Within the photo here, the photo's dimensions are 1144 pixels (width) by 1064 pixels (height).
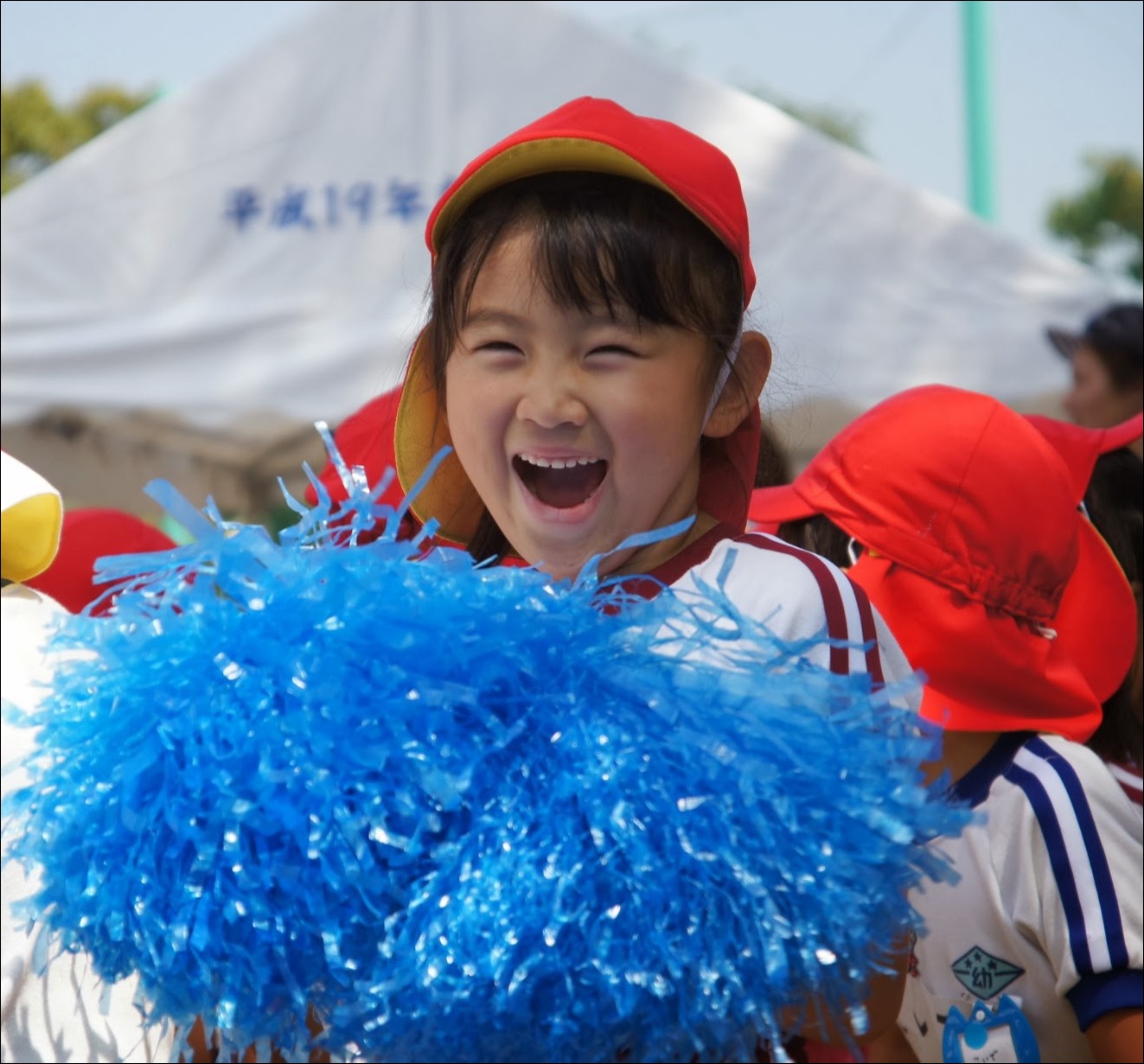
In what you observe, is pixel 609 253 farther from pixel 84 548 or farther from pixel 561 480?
pixel 84 548

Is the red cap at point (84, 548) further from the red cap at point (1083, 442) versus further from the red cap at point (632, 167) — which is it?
the red cap at point (1083, 442)

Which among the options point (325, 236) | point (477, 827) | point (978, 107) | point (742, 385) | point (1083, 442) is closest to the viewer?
point (477, 827)

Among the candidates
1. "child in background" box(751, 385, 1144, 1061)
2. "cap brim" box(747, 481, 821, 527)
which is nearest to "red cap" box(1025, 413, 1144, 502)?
"child in background" box(751, 385, 1144, 1061)

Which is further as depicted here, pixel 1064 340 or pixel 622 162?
pixel 1064 340

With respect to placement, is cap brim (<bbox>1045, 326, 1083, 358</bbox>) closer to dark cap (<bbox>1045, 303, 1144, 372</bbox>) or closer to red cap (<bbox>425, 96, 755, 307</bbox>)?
dark cap (<bbox>1045, 303, 1144, 372</bbox>)

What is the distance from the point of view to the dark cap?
3734 millimetres

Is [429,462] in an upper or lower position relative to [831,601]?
upper

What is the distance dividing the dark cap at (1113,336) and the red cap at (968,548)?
1837 mm

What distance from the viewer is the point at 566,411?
4.00 feet

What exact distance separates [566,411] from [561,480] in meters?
0.10

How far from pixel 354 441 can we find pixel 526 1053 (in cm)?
192

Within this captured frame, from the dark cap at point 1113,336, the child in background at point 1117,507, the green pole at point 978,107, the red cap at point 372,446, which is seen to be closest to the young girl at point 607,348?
the red cap at point 372,446

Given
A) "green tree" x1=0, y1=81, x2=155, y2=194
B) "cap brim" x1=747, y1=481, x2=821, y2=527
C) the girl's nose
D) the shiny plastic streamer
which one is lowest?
the shiny plastic streamer

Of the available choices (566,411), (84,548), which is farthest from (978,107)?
(566,411)
